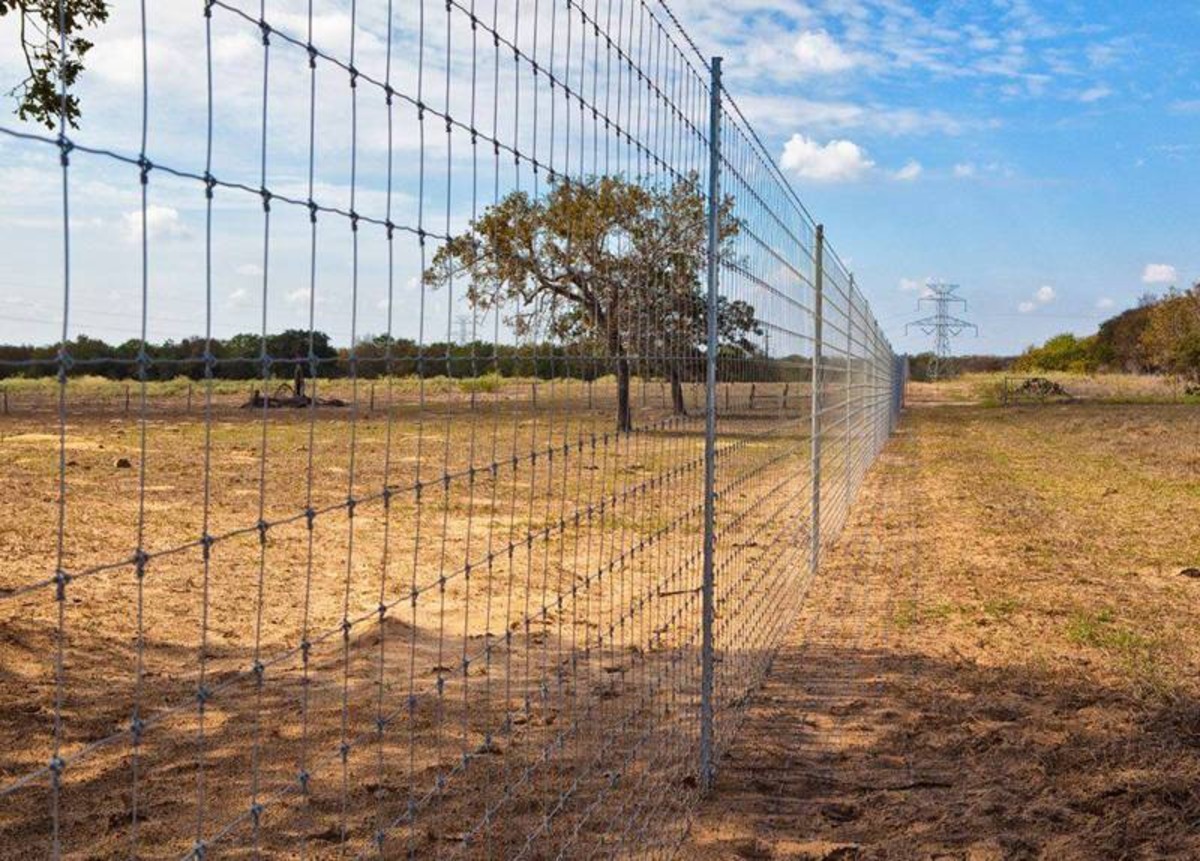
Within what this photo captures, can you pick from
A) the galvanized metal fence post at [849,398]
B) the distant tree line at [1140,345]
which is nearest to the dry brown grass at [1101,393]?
the distant tree line at [1140,345]

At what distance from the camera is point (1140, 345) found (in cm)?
7306

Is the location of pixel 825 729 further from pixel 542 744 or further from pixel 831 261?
pixel 831 261

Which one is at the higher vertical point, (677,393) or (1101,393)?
(677,393)

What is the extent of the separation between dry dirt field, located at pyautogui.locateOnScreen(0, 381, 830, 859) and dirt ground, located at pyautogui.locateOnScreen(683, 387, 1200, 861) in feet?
1.18

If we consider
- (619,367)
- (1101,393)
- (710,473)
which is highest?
(619,367)

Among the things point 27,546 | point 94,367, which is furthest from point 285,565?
point 94,367

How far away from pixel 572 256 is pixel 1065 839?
289 centimetres

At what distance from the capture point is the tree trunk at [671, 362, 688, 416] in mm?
5238

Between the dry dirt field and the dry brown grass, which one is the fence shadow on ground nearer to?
the dry dirt field

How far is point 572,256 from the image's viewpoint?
4.48 meters

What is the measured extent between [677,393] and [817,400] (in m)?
4.73

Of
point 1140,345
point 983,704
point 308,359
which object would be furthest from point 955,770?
point 1140,345

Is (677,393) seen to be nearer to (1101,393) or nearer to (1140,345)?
(1101,393)

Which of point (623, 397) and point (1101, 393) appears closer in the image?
point (623, 397)
